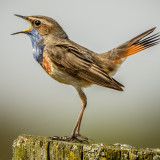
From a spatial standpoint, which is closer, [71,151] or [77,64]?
[71,151]

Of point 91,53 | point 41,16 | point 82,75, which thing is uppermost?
point 41,16

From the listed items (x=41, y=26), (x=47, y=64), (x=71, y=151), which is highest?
(x=41, y=26)

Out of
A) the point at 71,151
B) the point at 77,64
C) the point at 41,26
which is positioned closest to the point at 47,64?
the point at 77,64

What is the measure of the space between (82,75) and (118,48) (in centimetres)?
134

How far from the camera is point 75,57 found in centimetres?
820

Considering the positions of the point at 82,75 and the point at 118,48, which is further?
the point at 118,48

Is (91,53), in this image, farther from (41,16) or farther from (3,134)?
(3,134)

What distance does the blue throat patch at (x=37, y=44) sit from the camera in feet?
26.9

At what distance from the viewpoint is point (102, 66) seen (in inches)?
334

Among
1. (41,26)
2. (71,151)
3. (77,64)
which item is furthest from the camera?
(41,26)

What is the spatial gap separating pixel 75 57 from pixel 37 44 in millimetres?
853

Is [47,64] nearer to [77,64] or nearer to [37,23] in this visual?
[77,64]

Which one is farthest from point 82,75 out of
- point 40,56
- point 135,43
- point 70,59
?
point 135,43

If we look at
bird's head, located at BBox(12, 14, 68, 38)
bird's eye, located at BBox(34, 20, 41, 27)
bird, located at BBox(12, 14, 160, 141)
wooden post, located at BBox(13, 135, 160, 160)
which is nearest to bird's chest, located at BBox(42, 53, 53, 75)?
bird, located at BBox(12, 14, 160, 141)
